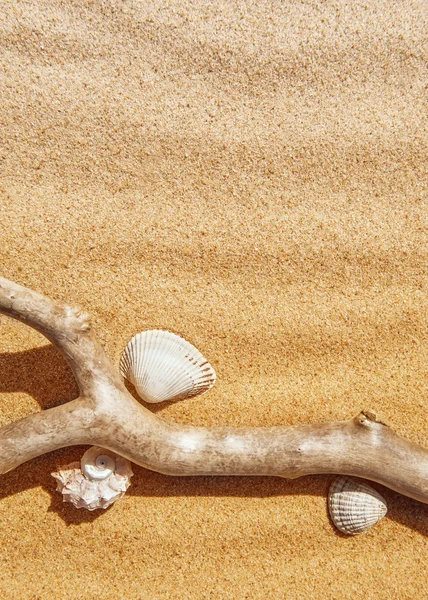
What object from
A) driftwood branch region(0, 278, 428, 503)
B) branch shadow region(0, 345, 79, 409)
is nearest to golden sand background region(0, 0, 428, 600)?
branch shadow region(0, 345, 79, 409)

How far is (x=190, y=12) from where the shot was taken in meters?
1.84

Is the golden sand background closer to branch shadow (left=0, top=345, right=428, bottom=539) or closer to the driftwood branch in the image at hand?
branch shadow (left=0, top=345, right=428, bottom=539)

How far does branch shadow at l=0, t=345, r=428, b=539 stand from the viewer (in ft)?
5.79

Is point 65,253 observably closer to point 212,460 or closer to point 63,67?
point 63,67

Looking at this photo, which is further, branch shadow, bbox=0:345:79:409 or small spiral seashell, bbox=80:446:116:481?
branch shadow, bbox=0:345:79:409

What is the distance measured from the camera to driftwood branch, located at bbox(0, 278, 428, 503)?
5.19 ft

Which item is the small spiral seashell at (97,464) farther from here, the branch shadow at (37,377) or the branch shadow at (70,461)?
the branch shadow at (37,377)

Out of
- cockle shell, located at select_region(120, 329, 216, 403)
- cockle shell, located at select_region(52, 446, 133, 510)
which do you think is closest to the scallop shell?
cockle shell, located at select_region(120, 329, 216, 403)

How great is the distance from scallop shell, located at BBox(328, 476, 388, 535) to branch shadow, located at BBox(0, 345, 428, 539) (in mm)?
45

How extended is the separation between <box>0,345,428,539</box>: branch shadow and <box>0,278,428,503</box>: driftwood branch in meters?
0.12

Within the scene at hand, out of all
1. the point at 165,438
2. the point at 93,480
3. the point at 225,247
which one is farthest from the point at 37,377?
the point at 225,247

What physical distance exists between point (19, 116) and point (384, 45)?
155 centimetres

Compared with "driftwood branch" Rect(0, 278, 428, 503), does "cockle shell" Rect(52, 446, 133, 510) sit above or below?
below

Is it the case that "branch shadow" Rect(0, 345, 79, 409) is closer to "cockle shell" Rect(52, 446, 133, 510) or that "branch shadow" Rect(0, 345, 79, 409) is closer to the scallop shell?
"cockle shell" Rect(52, 446, 133, 510)
